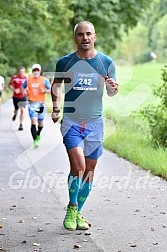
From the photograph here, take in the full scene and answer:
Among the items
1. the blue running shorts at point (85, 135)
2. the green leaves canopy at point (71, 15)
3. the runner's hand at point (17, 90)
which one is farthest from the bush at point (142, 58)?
the blue running shorts at point (85, 135)

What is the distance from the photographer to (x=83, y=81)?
7.12 metres

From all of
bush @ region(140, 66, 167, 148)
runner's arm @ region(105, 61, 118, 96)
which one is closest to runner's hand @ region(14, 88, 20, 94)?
bush @ region(140, 66, 167, 148)

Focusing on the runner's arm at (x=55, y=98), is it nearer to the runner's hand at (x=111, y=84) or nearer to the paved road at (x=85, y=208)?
the runner's hand at (x=111, y=84)

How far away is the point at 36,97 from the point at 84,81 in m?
8.78

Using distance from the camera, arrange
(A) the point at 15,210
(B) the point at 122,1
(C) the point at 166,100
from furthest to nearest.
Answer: (B) the point at 122,1 → (C) the point at 166,100 → (A) the point at 15,210

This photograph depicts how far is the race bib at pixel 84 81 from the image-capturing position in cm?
712

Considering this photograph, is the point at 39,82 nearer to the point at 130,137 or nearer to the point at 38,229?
the point at 130,137

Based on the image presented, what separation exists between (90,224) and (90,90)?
154cm

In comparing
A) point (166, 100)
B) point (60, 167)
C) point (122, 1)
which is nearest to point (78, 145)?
point (60, 167)

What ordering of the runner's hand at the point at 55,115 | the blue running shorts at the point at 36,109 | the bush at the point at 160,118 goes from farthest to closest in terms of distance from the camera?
the blue running shorts at the point at 36,109 < the bush at the point at 160,118 < the runner's hand at the point at 55,115

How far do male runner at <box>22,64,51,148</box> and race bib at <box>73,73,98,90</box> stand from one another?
8596mm

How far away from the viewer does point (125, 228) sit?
7.26 m

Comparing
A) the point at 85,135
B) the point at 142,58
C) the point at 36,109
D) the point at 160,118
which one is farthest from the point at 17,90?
the point at 142,58

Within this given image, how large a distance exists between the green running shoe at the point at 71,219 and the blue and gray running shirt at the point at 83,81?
101 cm
